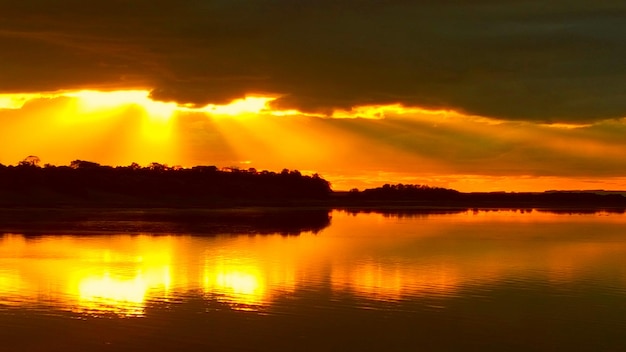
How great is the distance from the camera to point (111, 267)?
3606 cm

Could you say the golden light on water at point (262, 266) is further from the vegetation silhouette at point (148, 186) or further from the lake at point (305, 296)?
the vegetation silhouette at point (148, 186)

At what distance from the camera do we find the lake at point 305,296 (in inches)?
832

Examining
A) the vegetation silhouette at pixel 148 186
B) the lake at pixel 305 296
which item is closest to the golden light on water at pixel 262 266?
the lake at pixel 305 296

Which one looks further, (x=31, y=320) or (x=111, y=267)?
(x=111, y=267)

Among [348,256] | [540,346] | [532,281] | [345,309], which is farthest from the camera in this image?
[348,256]

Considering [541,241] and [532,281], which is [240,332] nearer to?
[532,281]

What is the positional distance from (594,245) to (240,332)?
35.6m

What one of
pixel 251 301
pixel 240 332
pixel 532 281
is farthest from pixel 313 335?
pixel 532 281

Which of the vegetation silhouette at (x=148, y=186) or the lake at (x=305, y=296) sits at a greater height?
the vegetation silhouette at (x=148, y=186)

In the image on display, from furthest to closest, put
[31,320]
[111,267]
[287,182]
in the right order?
[287,182] < [111,267] < [31,320]

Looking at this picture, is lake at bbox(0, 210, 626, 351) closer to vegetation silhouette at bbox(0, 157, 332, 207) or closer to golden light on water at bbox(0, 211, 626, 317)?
golden light on water at bbox(0, 211, 626, 317)

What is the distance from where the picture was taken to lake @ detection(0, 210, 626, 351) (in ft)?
69.3

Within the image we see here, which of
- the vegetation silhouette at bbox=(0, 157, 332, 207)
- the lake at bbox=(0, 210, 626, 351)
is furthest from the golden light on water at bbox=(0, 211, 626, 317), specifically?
the vegetation silhouette at bbox=(0, 157, 332, 207)

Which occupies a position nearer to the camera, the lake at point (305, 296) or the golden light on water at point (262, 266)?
the lake at point (305, 296)
